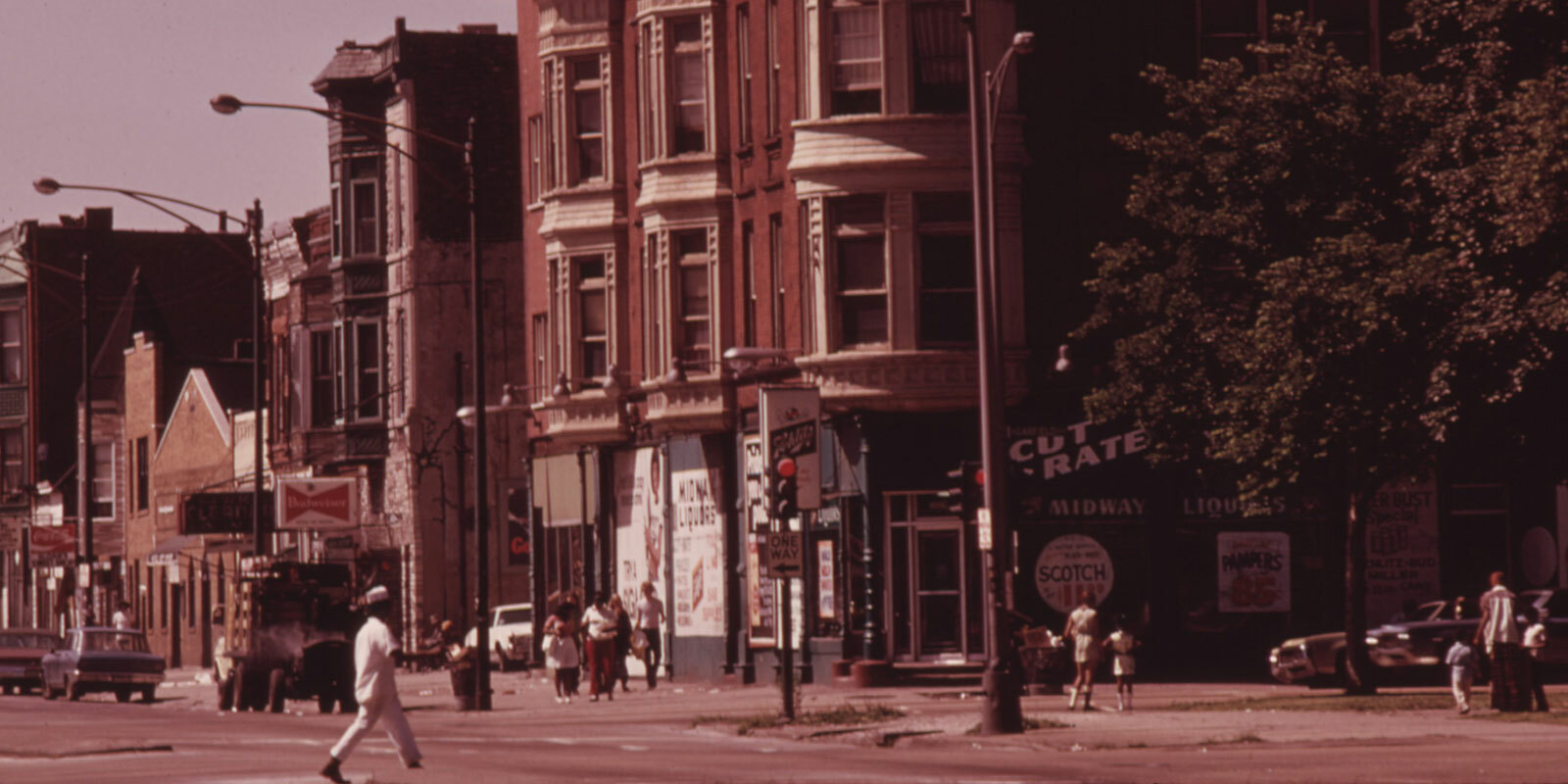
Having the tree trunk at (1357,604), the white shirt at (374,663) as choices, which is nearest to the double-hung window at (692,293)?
the tree trunk at (1357,604)

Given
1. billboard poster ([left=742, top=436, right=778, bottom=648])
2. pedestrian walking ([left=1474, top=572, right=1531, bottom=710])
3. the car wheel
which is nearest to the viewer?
pedestrian walking ([left=1474, top=572, right=1531, bottom=710])

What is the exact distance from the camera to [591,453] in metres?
47.8

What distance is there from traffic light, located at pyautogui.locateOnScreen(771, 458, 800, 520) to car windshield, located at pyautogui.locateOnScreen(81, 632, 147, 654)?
22.0 m

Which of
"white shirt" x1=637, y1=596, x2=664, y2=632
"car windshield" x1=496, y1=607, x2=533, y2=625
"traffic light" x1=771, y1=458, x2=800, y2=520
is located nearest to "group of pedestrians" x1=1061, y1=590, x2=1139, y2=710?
"traffic light" x1=771, y1=458, x2=800, y2=520

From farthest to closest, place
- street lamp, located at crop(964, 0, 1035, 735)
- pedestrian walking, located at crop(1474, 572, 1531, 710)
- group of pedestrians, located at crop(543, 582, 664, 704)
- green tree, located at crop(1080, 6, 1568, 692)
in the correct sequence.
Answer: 1. group of pedestrians, located at crop(543, 582, 664, 704)
2. green tree, located at crop(1080, 6, 1568, 692)
3. pedestrian walking, located at crop(1474, 572, 1531, 710)
4. street lamp, located at crop(964, 0, 1035, 735)

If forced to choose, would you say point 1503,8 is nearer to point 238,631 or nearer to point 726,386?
point 726,386

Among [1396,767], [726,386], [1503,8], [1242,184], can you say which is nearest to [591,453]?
[726,386]

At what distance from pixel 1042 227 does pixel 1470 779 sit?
2003cm

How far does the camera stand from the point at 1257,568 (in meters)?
39.4

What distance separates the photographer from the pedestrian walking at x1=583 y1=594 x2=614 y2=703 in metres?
39.4

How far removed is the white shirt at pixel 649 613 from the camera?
43125 mm

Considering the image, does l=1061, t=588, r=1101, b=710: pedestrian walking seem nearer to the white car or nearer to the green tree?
the green tree

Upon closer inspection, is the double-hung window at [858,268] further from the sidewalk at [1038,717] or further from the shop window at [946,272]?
the sidewalk at [1038,717]

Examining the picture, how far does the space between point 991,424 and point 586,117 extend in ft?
67.4
